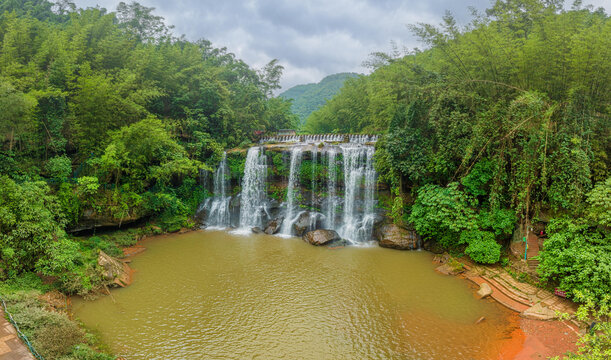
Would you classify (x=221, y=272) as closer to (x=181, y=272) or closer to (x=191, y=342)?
(x=181, y=272)

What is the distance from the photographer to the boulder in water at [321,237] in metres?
12.0

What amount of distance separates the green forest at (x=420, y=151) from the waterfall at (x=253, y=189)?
2156 mm

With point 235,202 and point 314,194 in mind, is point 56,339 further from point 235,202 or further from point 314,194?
point 314,194

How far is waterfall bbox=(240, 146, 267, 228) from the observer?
14.9 metres

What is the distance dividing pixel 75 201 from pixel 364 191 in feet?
38.3

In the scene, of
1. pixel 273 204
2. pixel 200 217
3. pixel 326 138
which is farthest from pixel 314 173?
pixel 200 217

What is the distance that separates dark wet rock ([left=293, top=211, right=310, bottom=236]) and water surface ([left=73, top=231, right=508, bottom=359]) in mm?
2658

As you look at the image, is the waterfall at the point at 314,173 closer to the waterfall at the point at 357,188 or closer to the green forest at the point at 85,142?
the waterfall at the point at 357,188

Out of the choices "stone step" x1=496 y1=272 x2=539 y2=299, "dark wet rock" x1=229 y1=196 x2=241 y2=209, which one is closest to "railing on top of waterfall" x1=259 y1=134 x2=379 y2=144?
"dark wet rock" x1=229 y1=196 x2=241 y2=209

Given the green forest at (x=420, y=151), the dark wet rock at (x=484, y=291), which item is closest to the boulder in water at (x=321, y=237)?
the green forest at (x=420, y=151)

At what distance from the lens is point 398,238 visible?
37.5 feet

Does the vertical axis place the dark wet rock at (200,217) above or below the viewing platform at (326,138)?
below

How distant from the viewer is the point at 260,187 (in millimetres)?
15602

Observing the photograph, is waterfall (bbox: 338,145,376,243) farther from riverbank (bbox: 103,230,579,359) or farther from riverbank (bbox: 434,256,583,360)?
riverbank (bbox: 103,230,579,359)
